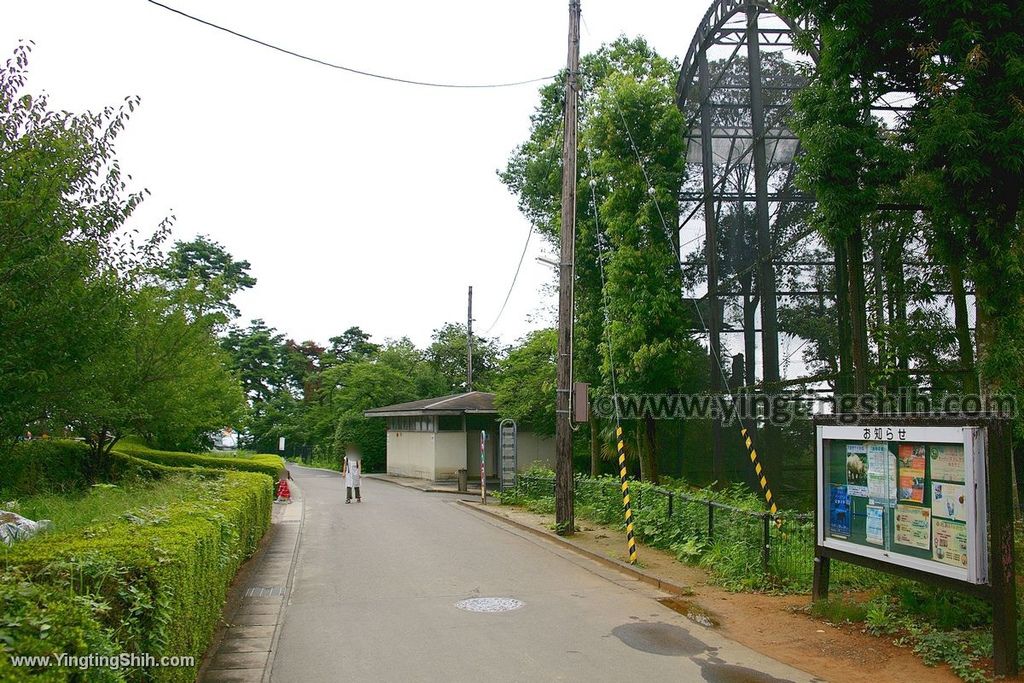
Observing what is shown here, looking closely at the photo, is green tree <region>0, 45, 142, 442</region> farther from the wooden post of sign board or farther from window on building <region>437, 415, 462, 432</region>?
window on building <region>437, 415, 462, 432</region>

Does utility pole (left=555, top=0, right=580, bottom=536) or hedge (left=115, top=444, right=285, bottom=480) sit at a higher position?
utility pole (left=555, top=0, right=580, bottom=536)

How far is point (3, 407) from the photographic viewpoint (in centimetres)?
1003

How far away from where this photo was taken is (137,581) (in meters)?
4.86

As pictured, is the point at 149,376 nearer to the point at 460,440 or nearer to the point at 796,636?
the point at 796,636

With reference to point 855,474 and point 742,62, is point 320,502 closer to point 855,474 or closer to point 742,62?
point 742,62

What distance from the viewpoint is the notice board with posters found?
6633mm

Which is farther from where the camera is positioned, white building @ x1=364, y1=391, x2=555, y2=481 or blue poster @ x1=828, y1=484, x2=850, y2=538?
white building @ x1=364, y1=391, x2=555, y2=481

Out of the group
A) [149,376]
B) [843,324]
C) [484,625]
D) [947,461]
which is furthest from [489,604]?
[149,376]

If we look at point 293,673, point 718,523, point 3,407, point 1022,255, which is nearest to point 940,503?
point 1022,255

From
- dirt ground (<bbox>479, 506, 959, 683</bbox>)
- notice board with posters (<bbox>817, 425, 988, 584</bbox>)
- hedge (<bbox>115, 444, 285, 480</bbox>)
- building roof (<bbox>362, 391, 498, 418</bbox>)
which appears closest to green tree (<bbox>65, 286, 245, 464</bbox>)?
hedge (<bbox>115, 444, 285, 480</bbox>)

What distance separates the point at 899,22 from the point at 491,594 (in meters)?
9.15

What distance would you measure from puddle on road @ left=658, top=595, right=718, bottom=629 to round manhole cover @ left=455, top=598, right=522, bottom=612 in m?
1.89

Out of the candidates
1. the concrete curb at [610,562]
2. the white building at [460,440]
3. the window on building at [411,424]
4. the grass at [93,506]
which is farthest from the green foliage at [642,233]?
the window on building at [411,424]

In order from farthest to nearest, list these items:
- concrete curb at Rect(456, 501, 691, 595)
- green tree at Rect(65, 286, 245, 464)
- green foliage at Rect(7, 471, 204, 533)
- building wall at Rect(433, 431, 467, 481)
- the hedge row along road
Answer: building wall at Rect(433, 431, 467, 481) < green tree at Rect(65, 286, 245, 464) < concrete curb at Rect(456, 501, 691, 595) < green foliage at Rect(7, 471, 204, 533) < the hedge row along road
